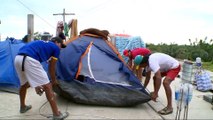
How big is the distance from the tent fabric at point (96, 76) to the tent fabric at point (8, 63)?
1.37 meters

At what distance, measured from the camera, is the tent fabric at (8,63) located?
697 cm

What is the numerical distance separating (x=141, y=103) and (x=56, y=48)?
6.53 feet

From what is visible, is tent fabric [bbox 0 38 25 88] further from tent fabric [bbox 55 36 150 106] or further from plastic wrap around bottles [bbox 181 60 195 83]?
plastic wrap around bottles [bbox 181 60 195 83]

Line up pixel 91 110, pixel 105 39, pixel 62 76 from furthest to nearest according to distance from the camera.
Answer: pixel 105 39
pixel 62 76
pixel 91 110

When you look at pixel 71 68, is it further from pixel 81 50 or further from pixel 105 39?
pixel 105 39

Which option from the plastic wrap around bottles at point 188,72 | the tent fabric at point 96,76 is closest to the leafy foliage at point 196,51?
the plastic wrap around bottles at point 188,72

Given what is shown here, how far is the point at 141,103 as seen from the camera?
573 centimetres

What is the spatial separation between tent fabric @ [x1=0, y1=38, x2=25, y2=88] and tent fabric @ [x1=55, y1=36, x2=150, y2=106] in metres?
1.37

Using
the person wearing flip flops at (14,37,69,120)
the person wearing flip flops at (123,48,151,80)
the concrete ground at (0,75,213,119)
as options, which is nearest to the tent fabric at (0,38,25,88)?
the concrete ground at (0,75,213,119)

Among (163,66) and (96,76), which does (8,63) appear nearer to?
(96,76)

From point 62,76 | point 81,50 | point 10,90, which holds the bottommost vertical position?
point 10,90

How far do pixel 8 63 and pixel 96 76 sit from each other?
7.96 feet

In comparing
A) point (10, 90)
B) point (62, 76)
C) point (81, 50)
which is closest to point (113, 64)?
point (81, 50)

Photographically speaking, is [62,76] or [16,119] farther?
[62,76]
